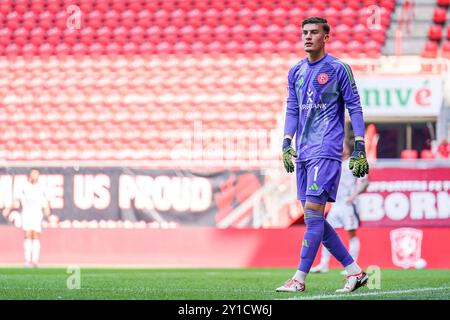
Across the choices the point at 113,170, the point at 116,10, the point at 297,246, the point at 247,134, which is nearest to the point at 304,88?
the point at 297,246

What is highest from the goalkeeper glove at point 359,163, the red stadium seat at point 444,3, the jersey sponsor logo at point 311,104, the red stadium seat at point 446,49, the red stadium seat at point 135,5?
the red stadium seat at point 135,5

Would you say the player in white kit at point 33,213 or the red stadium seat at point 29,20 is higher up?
the red stadium seat at point 29,20

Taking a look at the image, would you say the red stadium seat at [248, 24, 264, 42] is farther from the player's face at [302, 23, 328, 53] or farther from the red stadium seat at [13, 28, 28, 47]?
the player's face at [302, 23, 328, 53]

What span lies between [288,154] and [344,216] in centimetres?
589

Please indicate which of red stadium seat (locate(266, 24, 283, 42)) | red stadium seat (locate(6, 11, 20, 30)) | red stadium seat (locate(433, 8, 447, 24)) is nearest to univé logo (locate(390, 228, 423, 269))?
red stadium seat (locate(433, 8, 447, 24))

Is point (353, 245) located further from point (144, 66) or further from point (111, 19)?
point (111, 19)

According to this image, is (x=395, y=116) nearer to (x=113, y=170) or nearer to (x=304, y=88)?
(x=113, y=170)

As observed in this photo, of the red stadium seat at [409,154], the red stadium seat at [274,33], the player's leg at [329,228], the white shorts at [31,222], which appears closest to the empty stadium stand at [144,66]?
the red stadium seat at [274,33]

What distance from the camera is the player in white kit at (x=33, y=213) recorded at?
1555 centimetres

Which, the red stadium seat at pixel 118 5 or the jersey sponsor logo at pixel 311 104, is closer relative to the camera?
the jersey sponsor logo at pixel 311 104

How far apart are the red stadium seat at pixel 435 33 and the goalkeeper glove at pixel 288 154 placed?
1334cm

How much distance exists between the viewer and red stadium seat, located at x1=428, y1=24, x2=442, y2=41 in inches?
815

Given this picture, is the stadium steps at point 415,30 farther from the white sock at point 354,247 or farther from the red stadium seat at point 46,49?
the white sock at point 354,247

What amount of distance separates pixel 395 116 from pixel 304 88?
36.9ft
